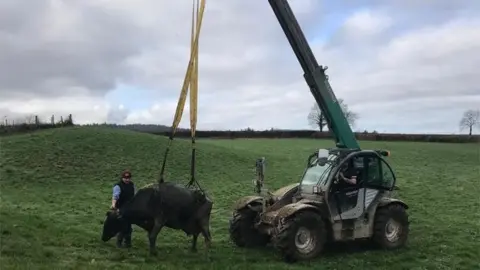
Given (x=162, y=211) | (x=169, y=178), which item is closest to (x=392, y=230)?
(x=162, y=211)

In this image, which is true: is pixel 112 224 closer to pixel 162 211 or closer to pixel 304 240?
pixel 162 211

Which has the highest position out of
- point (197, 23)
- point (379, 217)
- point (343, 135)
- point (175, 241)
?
point (197, 23)

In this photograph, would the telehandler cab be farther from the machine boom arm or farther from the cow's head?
the cow's head

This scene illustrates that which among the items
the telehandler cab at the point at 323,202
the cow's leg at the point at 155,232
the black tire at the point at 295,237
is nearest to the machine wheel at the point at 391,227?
the telehandler cab at the point at 323,202

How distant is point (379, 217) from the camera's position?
15516mm

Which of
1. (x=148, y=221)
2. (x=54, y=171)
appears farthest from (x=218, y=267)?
(x=54, y=171)

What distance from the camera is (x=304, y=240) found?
1420 cm

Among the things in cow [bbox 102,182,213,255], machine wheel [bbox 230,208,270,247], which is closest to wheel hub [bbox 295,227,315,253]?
machine wheel [bbox 230,208,270,247]

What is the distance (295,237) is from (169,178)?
20.2 meters

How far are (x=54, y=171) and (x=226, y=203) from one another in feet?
38.2

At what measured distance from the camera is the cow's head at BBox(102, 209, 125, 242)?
14.0m

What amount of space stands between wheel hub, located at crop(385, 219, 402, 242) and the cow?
4.97m

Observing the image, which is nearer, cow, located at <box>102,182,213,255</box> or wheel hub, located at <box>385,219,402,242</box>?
cow, located at <box>102,182,213,255</box>

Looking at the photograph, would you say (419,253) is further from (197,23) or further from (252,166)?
(252,166)
